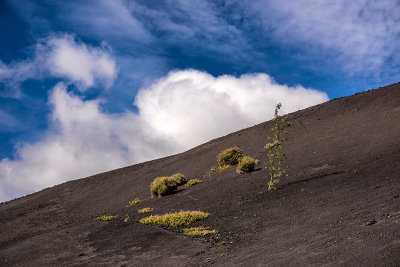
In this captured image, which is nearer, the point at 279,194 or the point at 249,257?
A: the point at 249,257

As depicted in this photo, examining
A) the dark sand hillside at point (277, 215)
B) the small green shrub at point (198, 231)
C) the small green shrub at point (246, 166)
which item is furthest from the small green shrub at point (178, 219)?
the small green shrub at point (246, 166)

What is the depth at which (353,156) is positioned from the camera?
68.5 feet

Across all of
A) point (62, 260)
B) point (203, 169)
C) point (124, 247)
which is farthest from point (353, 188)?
point (203, 169)

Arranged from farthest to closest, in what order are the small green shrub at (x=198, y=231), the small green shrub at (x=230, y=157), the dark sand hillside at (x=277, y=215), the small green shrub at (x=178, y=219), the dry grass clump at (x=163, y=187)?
1. the small green shrub at (x=230, y=157)
2. the dry grass clump at (x=163, y=187)
3. the small green shrub at (x=178, y=219)
4. the small green shrub at (x=198, y=231)
5. the dark sand hillside at (x=277, y=215)

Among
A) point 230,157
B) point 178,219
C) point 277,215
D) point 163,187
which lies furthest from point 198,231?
point 230,157

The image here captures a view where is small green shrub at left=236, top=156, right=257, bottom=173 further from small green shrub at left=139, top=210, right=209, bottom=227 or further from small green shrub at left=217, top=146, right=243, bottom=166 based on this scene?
small green shrub at left=139, top=210, right=209, bottom=227

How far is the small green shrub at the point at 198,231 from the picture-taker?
42.9ft

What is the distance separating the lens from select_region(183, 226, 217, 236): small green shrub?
13.1m

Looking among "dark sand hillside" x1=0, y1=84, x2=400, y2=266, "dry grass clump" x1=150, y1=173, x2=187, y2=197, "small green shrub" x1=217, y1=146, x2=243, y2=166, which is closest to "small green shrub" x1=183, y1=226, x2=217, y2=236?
"dark sand hillside" x1=0, y1=84, x2=400, y2=266

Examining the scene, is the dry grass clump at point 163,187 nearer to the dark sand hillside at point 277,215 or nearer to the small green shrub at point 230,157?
the dark sand hillside at point 277,215

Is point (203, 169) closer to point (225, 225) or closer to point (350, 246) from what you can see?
point (225, 225)

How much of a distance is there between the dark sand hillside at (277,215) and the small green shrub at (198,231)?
17.7 inches

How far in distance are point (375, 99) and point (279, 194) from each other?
23259mm

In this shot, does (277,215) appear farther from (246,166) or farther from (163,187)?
(163,187)
